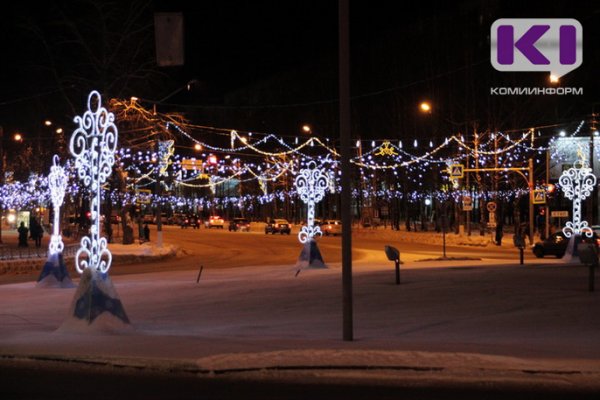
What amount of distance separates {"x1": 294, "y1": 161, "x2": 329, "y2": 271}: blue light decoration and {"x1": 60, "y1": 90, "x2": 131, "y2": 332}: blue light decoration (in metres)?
14.0

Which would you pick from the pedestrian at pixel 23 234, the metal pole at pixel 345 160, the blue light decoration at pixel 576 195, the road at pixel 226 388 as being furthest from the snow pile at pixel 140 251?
the road at pixel 226 388

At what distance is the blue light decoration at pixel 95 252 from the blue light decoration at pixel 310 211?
13992mm

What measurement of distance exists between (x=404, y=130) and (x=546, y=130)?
12857 millimetres

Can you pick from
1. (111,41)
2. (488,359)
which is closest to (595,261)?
(488,359)

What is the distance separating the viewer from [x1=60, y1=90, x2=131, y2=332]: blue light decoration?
14.2 metres

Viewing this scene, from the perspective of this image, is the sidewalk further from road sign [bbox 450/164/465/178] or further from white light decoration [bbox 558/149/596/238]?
road sign [bbox 450/164/465/178]

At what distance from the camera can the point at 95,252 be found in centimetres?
1543

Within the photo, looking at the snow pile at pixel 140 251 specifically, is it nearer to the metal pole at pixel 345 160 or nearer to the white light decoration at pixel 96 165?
the white light decoration at pixel 96 165

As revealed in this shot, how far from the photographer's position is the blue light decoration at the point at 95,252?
14.2 m

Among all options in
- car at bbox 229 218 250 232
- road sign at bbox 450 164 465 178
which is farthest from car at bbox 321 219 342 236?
road sign at bbox 450 164 465 178

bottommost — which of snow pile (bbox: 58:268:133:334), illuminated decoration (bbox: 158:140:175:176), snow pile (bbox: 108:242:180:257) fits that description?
snow pile (bbox: 108:242:180:257)

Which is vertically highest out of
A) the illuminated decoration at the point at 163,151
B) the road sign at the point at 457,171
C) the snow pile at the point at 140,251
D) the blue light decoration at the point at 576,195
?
the illuminated decoration at the point at 163,151

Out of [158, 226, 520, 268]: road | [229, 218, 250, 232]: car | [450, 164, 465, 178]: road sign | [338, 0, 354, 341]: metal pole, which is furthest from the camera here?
[229, 218, 250, 232]: car

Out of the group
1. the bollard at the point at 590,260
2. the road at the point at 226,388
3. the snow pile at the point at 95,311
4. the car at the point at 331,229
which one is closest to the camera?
the road at the point at 226,388
